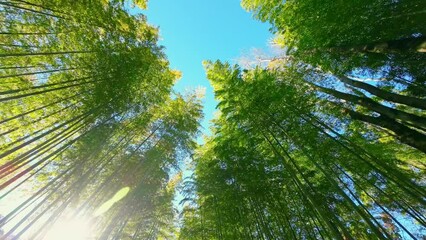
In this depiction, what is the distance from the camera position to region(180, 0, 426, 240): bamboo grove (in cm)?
482

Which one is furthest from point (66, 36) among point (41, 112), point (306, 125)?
point (306, 125)

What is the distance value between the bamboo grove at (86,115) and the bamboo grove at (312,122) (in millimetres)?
1873

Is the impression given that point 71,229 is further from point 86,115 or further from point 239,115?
point 239,115

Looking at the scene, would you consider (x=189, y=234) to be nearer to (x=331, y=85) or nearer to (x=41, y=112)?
(x=41, y=112)

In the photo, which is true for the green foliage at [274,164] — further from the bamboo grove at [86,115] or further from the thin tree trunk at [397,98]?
the bamboo grove at [86,115]

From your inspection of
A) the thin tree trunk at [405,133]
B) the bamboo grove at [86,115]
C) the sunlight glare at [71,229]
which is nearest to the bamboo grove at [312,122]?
the thin tree trunk at [405,133]

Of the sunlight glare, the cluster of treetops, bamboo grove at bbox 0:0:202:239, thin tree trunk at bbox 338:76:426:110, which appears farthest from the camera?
the sunlight glare

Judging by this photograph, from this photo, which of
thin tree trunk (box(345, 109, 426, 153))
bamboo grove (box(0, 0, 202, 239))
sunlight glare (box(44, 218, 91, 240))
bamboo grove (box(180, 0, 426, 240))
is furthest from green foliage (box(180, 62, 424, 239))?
sunlight glare (box(44, 218, 91, 240))

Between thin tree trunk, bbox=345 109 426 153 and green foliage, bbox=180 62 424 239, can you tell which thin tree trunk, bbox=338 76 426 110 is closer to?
thin tree trunk, bbox=345 109 426 153

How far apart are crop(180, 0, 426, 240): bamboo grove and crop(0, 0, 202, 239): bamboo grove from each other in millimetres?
1873

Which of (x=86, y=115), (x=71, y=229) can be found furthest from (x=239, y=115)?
(x=71, y=229)

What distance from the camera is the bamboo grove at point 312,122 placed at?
4824 millimetres

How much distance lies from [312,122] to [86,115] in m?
5.06

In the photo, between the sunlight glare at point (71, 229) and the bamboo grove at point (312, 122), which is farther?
the sunlight glare at point (71, 229)
